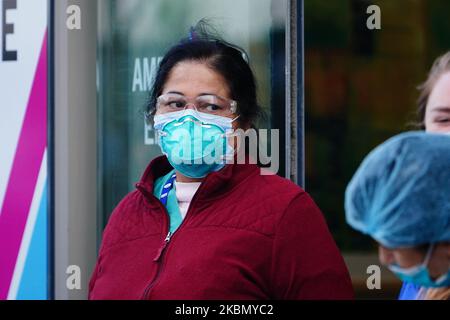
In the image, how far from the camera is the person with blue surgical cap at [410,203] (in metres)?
1.42

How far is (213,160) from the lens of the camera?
2.29 meters

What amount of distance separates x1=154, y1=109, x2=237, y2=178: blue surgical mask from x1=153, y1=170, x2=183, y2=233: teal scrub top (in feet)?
0.23

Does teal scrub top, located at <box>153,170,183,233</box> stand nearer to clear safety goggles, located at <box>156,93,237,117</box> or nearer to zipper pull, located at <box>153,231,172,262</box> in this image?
zipper pull, located at <box>153,231,172,262</box>

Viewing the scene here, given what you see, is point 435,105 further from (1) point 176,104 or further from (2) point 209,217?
(1) point 176,104

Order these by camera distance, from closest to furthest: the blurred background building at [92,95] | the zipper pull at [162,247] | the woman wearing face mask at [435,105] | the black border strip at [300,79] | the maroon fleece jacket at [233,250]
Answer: the woman wearing face mask at [435,105]
the maroon fleece jacket at [233,250]
the zipper pull at [162,247]
the black border strip at [300,79]
the blurred background building at [92,95]

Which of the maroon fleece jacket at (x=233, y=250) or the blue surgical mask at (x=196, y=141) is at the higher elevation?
the blue surgical mask at (x=196, y=141)

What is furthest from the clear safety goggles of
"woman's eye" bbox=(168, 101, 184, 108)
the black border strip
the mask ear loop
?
the mask ear loop

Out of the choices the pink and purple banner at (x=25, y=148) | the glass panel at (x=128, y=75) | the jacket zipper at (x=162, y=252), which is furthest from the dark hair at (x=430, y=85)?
the pink and purple banner at (x=25, y=148)

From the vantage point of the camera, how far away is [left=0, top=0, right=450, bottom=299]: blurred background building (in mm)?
3498

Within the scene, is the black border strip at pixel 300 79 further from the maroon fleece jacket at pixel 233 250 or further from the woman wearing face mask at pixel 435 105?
the woman wearing face mask at pixel 435 105

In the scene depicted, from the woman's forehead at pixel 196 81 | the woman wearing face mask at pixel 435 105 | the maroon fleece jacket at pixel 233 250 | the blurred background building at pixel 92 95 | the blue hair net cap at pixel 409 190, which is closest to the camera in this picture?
the blue hair net cap at pixel 409 190

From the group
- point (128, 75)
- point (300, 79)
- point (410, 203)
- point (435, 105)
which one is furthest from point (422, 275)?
point (128, 75)
